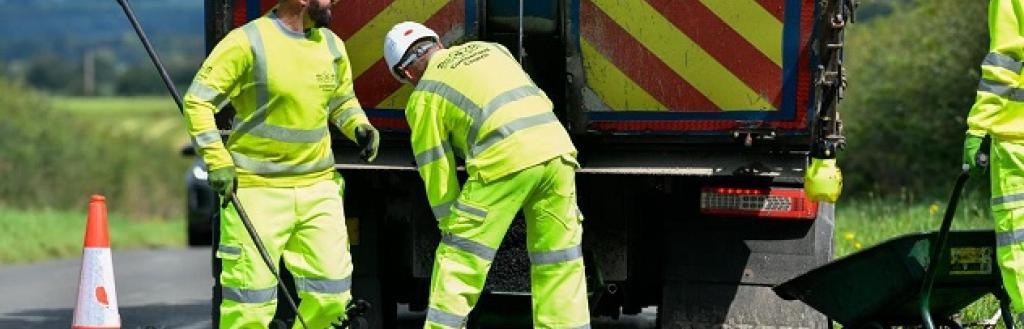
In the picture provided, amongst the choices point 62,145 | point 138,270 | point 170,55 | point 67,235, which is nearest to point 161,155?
point 62,145

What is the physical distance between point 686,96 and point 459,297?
1.58 m

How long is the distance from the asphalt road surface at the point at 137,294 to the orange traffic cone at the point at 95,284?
2.30ft

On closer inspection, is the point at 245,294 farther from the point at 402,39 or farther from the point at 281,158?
the point at 402,39

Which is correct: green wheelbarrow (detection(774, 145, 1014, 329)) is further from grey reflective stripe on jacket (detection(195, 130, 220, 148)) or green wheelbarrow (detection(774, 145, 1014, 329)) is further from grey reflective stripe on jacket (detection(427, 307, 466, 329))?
grey reflective stripe on jacket (detection(195, 130, 220, 148))

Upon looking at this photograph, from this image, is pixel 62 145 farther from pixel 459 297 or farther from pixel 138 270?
pixel 459 297

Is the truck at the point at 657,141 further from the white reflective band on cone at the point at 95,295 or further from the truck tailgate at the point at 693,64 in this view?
the white reflective band on cone at the point at 95,295

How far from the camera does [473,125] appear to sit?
754 cm

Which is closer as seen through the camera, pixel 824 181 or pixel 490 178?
pixel 490 178

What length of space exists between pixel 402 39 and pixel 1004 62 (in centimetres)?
216

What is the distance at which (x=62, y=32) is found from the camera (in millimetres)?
127438

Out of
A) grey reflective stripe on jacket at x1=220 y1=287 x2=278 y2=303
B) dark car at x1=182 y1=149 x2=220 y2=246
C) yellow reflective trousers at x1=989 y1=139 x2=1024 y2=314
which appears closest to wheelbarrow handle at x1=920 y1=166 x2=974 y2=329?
yellow reflective trousers at x1=989 y1=139 x2=1024 y2=314

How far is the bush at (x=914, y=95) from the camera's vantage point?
65.7 feet

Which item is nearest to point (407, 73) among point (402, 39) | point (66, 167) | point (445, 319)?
point (402, 39)

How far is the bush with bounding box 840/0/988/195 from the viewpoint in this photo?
65.7 feet
